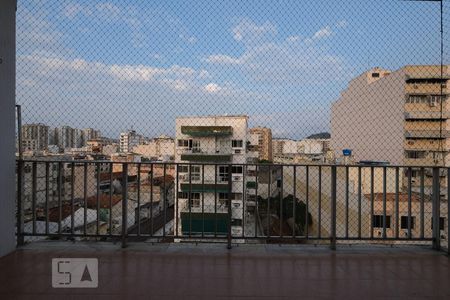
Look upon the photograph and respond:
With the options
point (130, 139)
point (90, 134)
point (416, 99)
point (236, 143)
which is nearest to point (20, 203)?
point (90, 134)

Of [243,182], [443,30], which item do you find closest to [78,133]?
[243,182]

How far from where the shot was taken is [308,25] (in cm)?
385

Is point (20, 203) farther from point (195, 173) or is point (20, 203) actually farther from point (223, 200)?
point (223, 200)

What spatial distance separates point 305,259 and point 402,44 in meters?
2.69

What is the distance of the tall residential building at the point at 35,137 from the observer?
3.32 meters

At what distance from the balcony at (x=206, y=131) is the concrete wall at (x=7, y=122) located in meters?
1.92

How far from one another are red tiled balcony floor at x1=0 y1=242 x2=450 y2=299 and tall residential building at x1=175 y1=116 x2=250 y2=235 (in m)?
0.33

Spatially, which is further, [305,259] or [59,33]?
[59,33]

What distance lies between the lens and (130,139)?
3.58 m

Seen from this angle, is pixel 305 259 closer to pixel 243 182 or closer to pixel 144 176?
pixel 243 182

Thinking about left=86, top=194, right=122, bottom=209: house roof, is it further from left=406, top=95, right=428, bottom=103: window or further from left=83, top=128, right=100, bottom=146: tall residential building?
left=406, top=95, right=428, bottom=103: window

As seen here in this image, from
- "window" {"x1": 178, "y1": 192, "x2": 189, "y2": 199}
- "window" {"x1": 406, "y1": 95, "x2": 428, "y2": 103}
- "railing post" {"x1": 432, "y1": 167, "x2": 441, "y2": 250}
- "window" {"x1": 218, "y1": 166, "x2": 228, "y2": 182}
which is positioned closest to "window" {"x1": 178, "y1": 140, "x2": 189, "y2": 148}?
"window" {"x1": 178, "y1": 192, "x2": 189, "y2": 199}

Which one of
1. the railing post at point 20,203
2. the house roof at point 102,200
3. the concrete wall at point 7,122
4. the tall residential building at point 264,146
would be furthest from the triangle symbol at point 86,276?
the tall residential building at point 264,146

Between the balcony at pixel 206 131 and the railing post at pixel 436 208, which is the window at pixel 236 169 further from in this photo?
the railing post at pixel 436 208
